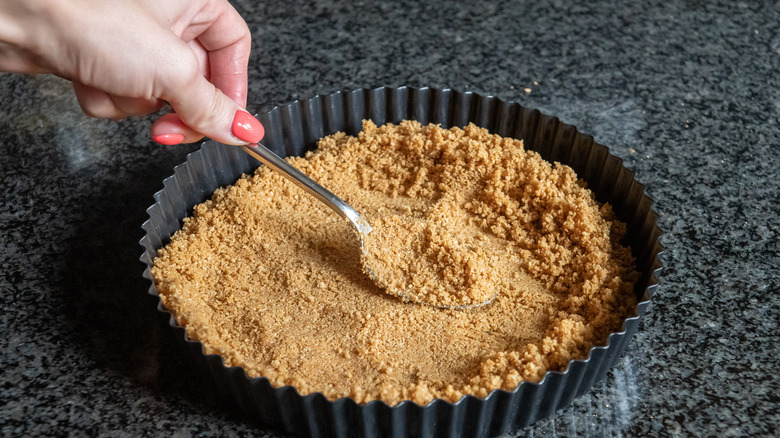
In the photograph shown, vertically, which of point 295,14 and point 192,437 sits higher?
point 295,14

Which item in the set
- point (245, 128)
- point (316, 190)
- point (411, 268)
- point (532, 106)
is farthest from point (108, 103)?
point (532, 106)

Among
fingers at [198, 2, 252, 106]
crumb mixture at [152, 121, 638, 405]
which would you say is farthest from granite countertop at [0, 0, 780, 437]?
fingers at [198, 2, 252, 106]

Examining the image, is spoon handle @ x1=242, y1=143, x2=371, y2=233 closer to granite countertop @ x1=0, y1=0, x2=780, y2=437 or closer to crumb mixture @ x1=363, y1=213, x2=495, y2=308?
crumb mixture @ x1=363, y1=213, x2=495, y2=308

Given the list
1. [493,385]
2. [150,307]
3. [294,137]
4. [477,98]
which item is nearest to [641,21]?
[477,98]

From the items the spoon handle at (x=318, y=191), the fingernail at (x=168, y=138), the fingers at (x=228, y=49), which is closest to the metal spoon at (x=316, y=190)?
the spoon handle at (x=318, y=191)

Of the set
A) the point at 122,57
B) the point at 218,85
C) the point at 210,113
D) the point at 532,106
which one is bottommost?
the point at 532,106

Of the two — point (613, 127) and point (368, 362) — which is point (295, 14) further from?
point (368, 362)

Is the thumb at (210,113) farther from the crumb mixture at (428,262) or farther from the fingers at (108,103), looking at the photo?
the crumb mixture at (428,262)

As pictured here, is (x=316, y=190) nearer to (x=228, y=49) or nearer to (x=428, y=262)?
(x=428, y=262)
